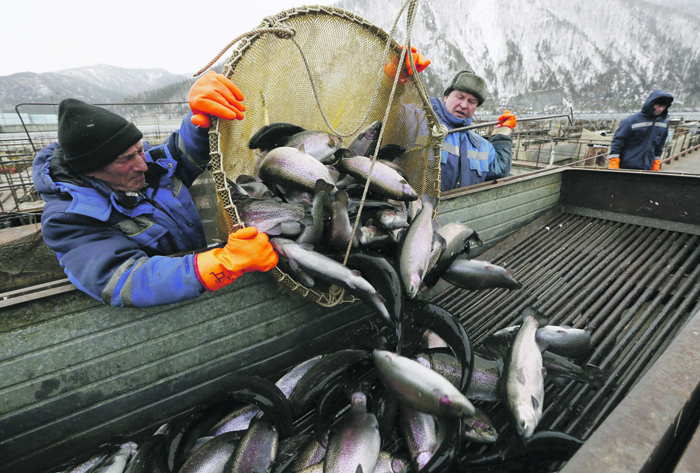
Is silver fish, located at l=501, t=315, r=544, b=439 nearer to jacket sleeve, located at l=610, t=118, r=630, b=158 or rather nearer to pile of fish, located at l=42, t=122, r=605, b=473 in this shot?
pile of fish, located at l=42, t=122, r=605, b=473

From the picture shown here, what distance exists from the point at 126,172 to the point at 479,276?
2304 millimetres

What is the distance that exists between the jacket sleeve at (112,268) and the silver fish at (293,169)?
73 centimetres

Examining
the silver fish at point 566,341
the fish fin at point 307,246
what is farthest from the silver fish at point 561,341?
the fish fin at point 307,246

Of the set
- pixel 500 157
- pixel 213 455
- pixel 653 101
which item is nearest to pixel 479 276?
pixel 213 455

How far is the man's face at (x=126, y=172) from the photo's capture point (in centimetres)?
196

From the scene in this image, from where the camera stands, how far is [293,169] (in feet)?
6.82

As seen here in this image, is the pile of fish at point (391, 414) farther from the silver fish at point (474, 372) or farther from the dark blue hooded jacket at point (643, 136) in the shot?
the dark blue hooded jacket at point (643, 136)

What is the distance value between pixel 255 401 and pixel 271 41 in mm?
2303

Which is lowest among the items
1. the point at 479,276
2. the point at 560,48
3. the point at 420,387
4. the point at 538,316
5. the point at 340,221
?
the point at 538,316

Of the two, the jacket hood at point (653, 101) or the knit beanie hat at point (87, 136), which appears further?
the jacket hood at point (653, 101)

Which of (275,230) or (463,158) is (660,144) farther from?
(275,230)

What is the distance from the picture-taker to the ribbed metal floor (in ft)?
6.64

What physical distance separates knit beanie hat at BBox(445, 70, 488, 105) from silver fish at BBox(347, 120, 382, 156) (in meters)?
1.52

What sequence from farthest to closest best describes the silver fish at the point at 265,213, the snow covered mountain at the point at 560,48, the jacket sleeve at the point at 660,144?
the snow covered mountain at the point at 560,48 < the jacket sleeve at the point at 660,144 < the silver fish at the point at 265,213
